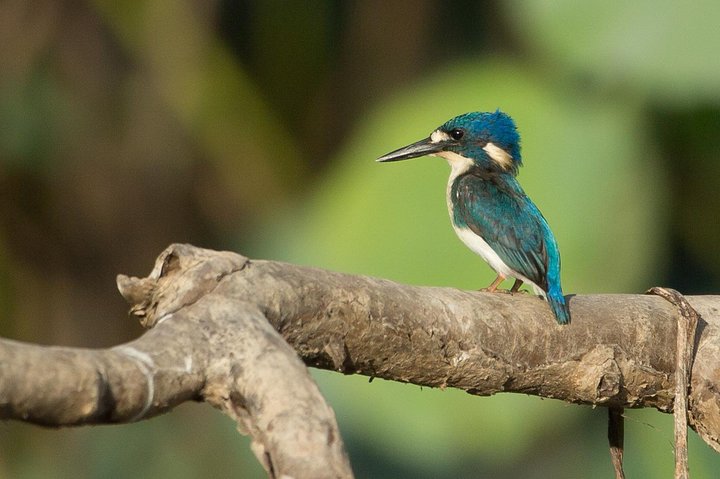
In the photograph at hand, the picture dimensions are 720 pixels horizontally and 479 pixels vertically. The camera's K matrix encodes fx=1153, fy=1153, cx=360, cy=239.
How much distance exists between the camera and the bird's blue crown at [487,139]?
11.1 feet

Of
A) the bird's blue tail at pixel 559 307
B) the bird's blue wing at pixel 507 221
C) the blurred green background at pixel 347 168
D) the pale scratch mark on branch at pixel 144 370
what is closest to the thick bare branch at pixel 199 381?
the pale scratch mark on branch at pixel 144 370

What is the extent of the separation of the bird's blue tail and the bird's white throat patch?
1124mm

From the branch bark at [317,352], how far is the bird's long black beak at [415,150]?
1.15 metres

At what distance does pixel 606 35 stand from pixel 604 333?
109 cm

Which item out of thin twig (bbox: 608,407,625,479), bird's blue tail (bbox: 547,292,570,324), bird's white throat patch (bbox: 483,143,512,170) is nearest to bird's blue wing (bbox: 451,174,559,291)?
bird's white throat patch (bbox: 483,143,512,170)

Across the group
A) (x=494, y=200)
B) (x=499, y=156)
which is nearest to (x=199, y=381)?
(x=494, y=200)

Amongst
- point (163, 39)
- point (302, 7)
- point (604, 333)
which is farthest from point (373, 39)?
point (604, 333)

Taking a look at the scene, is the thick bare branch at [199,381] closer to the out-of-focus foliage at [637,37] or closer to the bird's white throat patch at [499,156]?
the out-of-focus foliage at [637,37]

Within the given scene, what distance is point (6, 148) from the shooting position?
14.2 feet

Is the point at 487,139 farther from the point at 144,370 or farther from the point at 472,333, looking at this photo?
the point at 144,370

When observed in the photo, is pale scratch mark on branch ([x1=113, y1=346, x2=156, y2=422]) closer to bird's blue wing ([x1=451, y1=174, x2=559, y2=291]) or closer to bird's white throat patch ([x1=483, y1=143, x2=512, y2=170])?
bird's blue wing ([x1=451, y1=174, x2=559, y2=291])

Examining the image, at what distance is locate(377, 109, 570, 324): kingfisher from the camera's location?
289 centimetres

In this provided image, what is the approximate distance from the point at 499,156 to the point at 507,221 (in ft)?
1.33

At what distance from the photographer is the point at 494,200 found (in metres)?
3.14
